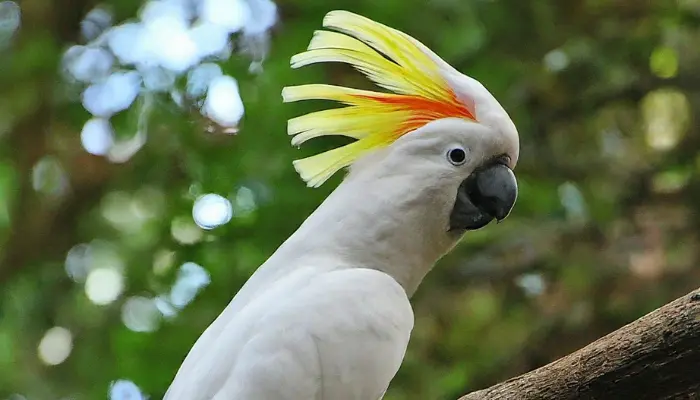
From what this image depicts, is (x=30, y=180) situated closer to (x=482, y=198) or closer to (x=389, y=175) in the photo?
(x=389, y=175)

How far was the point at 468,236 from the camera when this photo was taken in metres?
2.87

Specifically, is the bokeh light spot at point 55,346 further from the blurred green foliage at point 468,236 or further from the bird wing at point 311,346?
the bird wing at point 311,346

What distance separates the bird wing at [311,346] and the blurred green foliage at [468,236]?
2.94ft

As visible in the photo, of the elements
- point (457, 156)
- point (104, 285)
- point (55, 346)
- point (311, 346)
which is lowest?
point (55, 346)

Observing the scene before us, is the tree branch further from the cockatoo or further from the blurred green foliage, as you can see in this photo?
the blurred green foliage

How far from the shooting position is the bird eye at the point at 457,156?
1810 mm

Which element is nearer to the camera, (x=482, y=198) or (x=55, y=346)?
(x=482, y=198)

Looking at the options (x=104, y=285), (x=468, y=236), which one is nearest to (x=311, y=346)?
(x=468, y=236)

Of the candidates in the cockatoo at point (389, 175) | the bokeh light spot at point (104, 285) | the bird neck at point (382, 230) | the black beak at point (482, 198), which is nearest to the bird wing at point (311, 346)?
the cockatoo at point (389, 175)

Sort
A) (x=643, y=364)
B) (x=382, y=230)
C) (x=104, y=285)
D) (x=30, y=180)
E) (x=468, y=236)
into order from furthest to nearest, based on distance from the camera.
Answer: (x=30, y=180)
(x=104, y=285)
(x=468, y=236)
(x=382, y=230)
(x=643, y=364)

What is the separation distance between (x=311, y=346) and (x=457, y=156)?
1.76ft

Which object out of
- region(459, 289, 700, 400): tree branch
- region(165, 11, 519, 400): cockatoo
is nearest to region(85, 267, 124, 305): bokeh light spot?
region(165, 11, 519, 400): cockatoo

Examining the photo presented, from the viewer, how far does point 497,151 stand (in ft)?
6.03

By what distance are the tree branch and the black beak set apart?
35 centimetres
